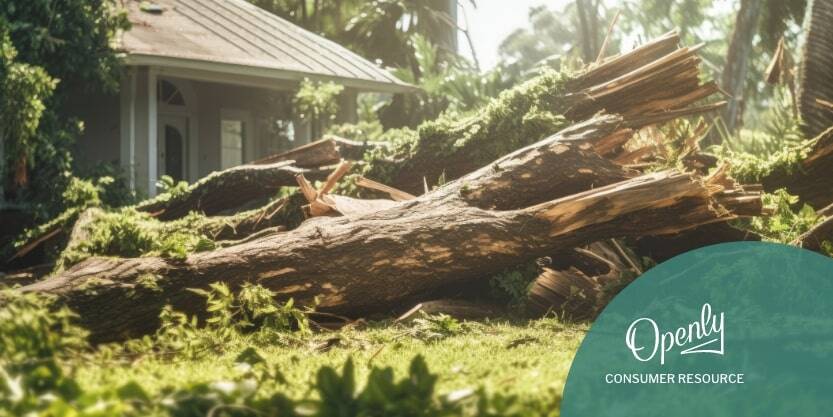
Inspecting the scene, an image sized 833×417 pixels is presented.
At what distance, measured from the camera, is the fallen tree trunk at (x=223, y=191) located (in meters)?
10.5

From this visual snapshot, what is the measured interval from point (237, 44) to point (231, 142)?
3.26 m

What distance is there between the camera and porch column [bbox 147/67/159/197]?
1630cm

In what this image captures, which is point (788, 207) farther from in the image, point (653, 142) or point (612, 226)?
point (612, 226)

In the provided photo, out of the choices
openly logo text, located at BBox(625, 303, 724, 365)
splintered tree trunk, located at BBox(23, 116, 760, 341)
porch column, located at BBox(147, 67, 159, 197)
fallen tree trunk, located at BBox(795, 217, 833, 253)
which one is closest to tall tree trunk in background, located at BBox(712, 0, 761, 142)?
porch column, located at BBox(147, 67, 159, 197)

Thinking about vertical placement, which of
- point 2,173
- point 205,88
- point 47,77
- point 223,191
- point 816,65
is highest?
point 816,65

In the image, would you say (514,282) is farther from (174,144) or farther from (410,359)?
(174,144)

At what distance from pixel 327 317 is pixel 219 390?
4.10 m

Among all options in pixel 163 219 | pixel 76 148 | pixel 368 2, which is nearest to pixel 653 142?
pixel 163 219

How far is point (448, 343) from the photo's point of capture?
243 inches

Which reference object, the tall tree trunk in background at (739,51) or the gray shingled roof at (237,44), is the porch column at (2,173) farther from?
the tall tree trunk in background at (739,51)

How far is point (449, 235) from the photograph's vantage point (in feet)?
23.9

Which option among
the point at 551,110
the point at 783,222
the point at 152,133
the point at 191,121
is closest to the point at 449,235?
the point at 551,110

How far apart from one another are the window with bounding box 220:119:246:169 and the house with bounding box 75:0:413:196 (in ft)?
0.07

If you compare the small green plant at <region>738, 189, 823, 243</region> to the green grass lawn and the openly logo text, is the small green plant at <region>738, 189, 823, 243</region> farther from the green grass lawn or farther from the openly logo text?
the openly logo text
